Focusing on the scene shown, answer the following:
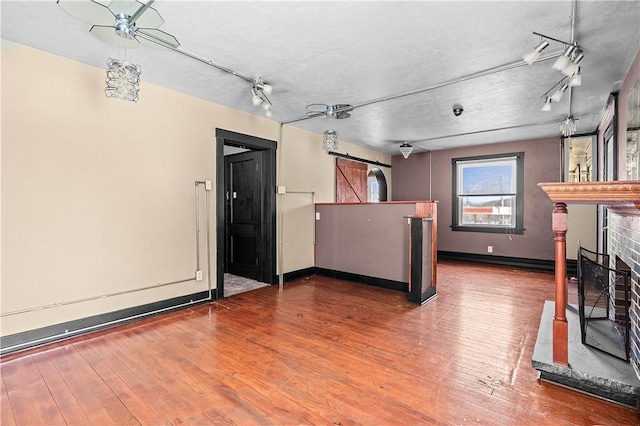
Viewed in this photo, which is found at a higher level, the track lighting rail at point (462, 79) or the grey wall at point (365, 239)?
the track lighting rail at point (462, 79)

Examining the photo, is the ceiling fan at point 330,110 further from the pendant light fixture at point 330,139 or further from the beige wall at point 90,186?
the beige wall at point 90,186

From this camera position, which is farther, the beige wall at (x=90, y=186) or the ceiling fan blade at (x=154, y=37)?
the beige wall at (x=90, y=186)

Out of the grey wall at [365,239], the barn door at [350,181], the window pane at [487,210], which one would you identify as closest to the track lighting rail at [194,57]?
the grey wall at [365,239]

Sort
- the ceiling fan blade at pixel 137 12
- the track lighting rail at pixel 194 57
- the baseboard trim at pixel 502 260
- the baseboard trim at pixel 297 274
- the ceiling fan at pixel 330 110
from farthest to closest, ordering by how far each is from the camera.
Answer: the baseboard trim at pixel 502 260 < the baseboard trim at pixel 297 274 < the ceiling fan at pixel 330 110 < the track lighting rail at pixel 194 57 < the ceiling fan blade at pixel 137 12

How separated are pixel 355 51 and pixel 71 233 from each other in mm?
3029

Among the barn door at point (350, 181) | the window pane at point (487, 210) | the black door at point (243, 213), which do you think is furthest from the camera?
the window pane at point (487, 210)

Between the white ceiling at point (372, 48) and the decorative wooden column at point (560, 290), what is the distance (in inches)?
53.3

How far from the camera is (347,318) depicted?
132 inches

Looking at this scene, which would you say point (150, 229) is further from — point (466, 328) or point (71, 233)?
point (466, 328)

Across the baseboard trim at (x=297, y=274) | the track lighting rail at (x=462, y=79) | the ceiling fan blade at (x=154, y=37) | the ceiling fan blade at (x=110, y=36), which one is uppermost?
the track lighting rail at (x=462, y=79)

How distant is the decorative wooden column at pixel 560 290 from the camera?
2088 millimetres

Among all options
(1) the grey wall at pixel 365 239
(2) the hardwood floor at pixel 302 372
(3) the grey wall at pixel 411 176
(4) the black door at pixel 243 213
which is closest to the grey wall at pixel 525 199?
(3) the grey wall at pixel 411 176

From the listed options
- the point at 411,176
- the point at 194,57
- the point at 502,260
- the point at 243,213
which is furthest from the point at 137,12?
the point at 502,260

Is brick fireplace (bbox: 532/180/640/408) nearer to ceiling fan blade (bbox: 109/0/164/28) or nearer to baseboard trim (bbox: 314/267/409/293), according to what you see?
baseboard trim (bbox: 314/267/409/293)
